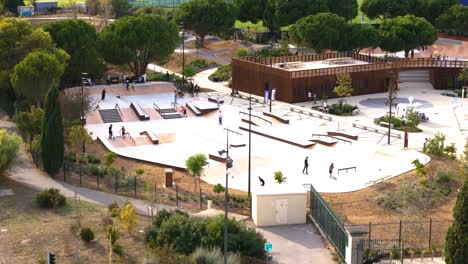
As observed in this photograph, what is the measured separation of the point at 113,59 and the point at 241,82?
42.2ft

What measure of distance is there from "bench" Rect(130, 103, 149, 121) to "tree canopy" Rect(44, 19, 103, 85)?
8359 millimetres

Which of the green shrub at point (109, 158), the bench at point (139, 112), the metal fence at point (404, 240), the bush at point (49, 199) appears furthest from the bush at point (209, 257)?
the bench at point (139, 112)

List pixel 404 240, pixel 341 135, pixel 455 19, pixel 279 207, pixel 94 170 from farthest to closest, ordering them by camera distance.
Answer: pixel 455 19
pixel 341 135
pixel 94 170
pixel 279 207
pixel 404 240

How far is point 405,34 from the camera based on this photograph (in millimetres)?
78188

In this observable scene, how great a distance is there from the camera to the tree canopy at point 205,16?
289ft

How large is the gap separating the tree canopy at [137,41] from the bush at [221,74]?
5532 mm

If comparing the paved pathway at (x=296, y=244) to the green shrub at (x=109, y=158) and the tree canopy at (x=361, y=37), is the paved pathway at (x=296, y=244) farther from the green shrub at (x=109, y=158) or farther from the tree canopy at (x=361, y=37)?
the tree canopy at (x=361, y=37)

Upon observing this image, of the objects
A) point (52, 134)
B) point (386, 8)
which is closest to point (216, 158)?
point (52, 134)

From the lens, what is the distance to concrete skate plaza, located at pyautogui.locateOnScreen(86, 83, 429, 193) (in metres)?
41.8

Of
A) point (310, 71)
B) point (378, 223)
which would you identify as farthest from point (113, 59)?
point (378, 223)

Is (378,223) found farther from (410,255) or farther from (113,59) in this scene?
(113,59)

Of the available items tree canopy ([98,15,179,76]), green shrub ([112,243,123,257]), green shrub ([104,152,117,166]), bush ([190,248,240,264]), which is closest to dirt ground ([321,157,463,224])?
bush ([190,248,240,264])

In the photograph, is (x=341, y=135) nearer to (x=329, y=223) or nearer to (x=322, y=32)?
(x=329, y=223)

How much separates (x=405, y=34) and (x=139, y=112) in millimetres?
34654
